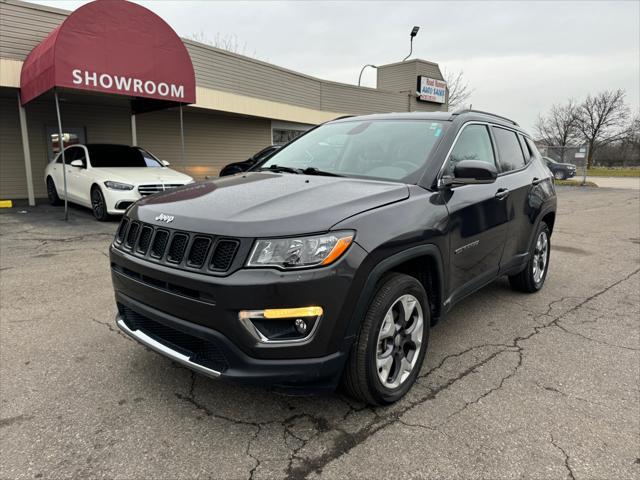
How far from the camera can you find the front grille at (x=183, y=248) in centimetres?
227

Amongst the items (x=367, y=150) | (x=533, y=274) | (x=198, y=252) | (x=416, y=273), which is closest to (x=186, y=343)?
(x=198, y=252)

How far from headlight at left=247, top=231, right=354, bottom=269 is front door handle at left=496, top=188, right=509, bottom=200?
2.11 meters

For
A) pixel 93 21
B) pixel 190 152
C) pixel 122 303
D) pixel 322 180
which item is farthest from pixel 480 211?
pixel 190 152

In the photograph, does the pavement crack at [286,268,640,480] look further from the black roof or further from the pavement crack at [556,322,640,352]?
the black roof

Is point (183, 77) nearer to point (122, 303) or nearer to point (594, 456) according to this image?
point (122, 303)

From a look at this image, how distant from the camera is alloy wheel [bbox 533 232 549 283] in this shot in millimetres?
5000

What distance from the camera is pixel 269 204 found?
2537 mm

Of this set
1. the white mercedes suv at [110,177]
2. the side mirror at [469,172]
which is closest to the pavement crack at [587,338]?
the side mirror at [469,172]

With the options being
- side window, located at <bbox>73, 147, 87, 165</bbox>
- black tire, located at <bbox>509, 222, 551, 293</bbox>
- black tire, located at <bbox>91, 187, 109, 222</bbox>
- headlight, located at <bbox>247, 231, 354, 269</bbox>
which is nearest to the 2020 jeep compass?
headlight, located at <bbox>247, 231, 354, 269</bbox>

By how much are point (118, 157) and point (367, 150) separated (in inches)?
320

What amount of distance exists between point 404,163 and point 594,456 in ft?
6.73

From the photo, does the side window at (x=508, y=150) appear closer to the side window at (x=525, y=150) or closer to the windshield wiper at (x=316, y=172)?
the side window at (x=525, y=150)

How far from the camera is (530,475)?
2.19 m

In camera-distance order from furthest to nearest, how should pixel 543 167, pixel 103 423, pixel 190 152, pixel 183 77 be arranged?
pixel 190 152 → pixel 183 77 → pixel 543 167 → pixel 103 423
